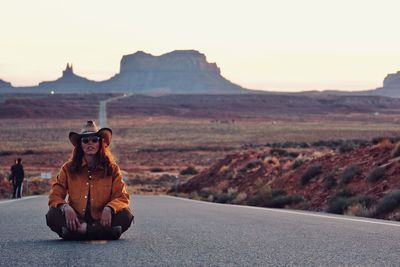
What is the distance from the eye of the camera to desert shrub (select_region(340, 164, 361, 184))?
22016mm

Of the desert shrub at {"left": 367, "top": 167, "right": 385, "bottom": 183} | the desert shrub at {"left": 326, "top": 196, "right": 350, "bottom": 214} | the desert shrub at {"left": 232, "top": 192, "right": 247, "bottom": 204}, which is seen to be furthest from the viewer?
the desert shrub at {"left": 232, "top": 192, "right": 247, "bottom": 204}

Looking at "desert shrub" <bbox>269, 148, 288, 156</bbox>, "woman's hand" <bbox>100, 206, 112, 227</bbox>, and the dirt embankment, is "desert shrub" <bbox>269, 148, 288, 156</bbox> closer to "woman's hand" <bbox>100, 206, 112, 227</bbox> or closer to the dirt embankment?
the dirt embankment

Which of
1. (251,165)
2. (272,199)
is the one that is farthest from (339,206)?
(251,165)

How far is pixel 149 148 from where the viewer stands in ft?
269

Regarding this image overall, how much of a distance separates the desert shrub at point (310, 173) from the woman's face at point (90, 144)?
57.0ft

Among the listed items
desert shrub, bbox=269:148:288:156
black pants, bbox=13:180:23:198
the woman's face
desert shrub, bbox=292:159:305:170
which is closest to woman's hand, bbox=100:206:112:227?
the woman's face

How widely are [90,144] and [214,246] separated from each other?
1.64m

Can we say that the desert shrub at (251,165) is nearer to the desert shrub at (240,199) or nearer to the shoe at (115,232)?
the desert shrub at (240,199)

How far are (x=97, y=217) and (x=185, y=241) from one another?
3.24 feet

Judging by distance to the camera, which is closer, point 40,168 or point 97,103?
point 40,168

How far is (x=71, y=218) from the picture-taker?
8.12 m

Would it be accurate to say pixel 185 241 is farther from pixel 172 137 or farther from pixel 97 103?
pixel 97 103

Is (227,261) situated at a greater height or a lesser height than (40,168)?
greater

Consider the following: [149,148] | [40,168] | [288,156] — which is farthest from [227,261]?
[149,148]
